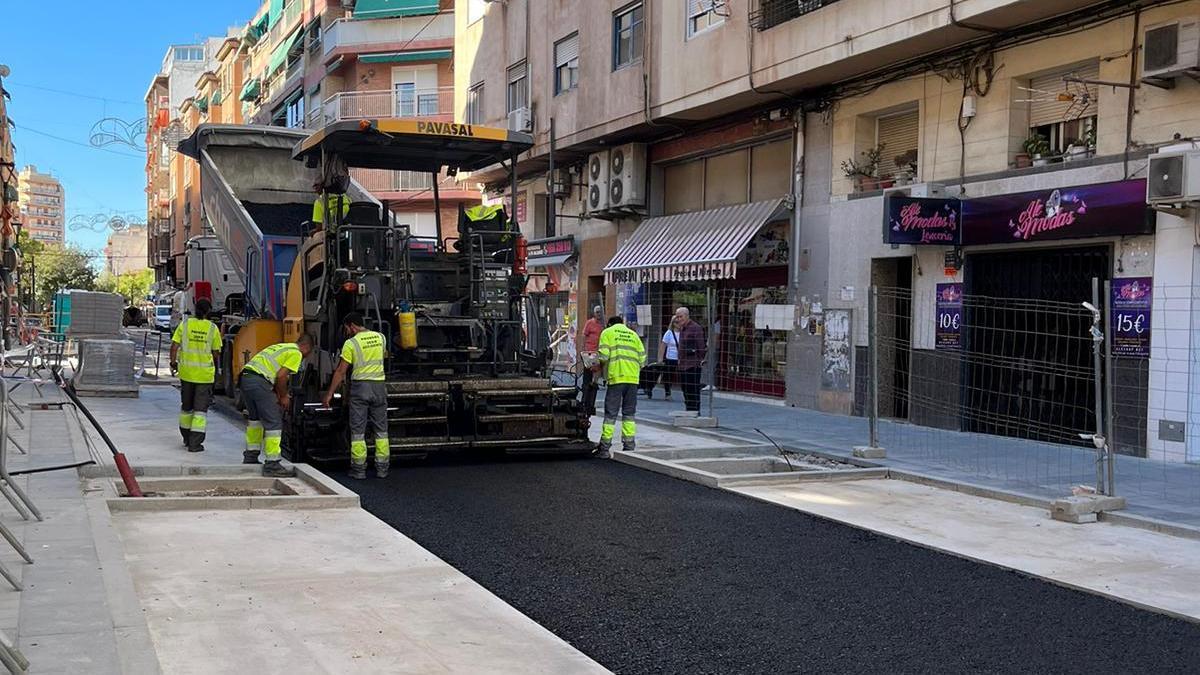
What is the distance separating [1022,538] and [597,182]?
15.1 meters

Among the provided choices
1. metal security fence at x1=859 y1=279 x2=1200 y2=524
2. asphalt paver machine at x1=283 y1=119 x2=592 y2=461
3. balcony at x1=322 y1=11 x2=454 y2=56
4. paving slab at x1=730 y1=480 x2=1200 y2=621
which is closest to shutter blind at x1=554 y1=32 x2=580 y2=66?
metal security fence at x1=859 y1=279 x2=1200 y2=524

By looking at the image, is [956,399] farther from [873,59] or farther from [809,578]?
[809,578]

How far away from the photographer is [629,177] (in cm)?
2047

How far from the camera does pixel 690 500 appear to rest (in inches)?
338

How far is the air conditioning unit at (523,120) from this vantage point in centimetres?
2280

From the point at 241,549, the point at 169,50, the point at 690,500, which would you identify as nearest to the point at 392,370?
the point at 690,500

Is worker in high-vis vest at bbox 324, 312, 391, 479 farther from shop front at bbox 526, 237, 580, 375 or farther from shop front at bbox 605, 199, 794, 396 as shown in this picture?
shop front at bbox 526, 237, 580, 375

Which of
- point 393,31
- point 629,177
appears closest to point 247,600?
point 629,177

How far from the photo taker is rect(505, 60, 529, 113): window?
23359mm

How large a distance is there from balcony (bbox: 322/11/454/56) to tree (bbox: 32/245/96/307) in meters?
37.6

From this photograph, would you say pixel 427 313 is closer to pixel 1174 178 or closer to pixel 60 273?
pixel 1174 178

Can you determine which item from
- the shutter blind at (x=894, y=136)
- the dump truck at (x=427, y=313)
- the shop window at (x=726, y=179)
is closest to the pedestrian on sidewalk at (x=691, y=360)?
the shutter blind at (x=894, y=136)

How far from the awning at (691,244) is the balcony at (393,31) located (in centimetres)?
1872

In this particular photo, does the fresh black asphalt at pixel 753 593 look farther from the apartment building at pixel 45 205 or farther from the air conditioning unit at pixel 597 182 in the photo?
the apartment building at pixel 45 205
